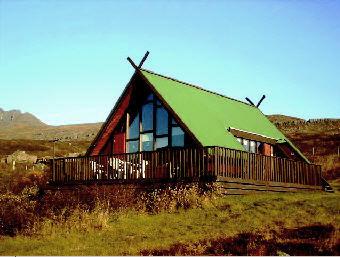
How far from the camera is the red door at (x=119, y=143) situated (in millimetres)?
27422

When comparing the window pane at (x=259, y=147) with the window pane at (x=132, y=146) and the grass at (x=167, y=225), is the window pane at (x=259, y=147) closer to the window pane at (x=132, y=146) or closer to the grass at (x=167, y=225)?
the window pane at (x=132, y=146)

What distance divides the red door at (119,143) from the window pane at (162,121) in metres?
2.69

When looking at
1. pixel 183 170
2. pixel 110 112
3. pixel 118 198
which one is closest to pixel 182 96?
pixel 110 112

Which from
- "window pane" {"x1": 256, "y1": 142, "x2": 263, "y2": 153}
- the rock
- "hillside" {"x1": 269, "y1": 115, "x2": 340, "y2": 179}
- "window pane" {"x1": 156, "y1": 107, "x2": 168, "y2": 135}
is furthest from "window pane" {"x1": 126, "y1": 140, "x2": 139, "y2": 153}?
the rock

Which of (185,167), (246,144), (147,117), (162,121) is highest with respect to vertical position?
(147,117)

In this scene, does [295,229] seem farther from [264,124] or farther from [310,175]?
[264,124]

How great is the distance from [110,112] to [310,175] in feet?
40.3

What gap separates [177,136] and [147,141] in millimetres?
2405

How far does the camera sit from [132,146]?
27.2 meters

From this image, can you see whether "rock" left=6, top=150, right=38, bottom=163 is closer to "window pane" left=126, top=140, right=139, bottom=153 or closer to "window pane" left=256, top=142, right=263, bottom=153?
"window pane" left=126, top=140, right=139, bottom=153

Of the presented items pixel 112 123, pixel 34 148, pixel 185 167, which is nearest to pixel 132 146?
pixel 112 123

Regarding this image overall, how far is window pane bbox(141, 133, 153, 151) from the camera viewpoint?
86.0 ft

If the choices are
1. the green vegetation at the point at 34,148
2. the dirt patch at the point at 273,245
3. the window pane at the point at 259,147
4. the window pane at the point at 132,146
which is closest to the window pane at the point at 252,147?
the window pane at the point at 259,147

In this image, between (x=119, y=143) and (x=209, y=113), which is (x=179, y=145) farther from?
(x=119, y=143)
